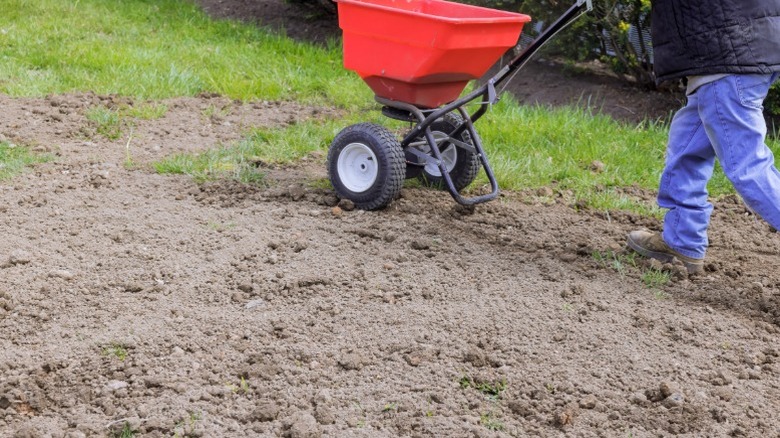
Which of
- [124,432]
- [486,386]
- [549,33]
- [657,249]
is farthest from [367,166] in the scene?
[124,432]

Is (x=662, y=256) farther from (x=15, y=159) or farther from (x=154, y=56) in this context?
(x=154, y=56)

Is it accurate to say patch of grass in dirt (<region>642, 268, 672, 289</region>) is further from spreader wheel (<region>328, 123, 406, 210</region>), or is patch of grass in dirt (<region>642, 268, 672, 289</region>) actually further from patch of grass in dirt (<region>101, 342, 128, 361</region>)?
patch of grass in dirt (<region>101, 342, 128, 361</region>)

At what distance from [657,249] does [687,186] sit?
1.00 ft

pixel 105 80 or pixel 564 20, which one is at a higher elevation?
pixel 564 20

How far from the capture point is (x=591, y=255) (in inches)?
160

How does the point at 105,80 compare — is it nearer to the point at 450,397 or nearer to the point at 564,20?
the point at 564,20

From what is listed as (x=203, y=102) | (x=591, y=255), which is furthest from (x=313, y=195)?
(x=203, y=102)

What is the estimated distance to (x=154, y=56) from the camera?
6840mm

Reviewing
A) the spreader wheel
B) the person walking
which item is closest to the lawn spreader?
the spreader wheel

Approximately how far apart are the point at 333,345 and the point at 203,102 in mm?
3194

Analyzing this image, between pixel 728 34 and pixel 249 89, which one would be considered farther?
pixel 249 89

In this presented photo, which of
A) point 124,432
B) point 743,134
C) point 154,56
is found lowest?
point 124,432

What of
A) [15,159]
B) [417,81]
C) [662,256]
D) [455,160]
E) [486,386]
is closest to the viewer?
[486,386]

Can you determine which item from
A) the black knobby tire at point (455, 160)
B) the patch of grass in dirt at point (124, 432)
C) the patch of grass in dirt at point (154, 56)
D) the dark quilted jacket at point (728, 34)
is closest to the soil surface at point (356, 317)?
the patch of grass in dirt at point (124, 432)
